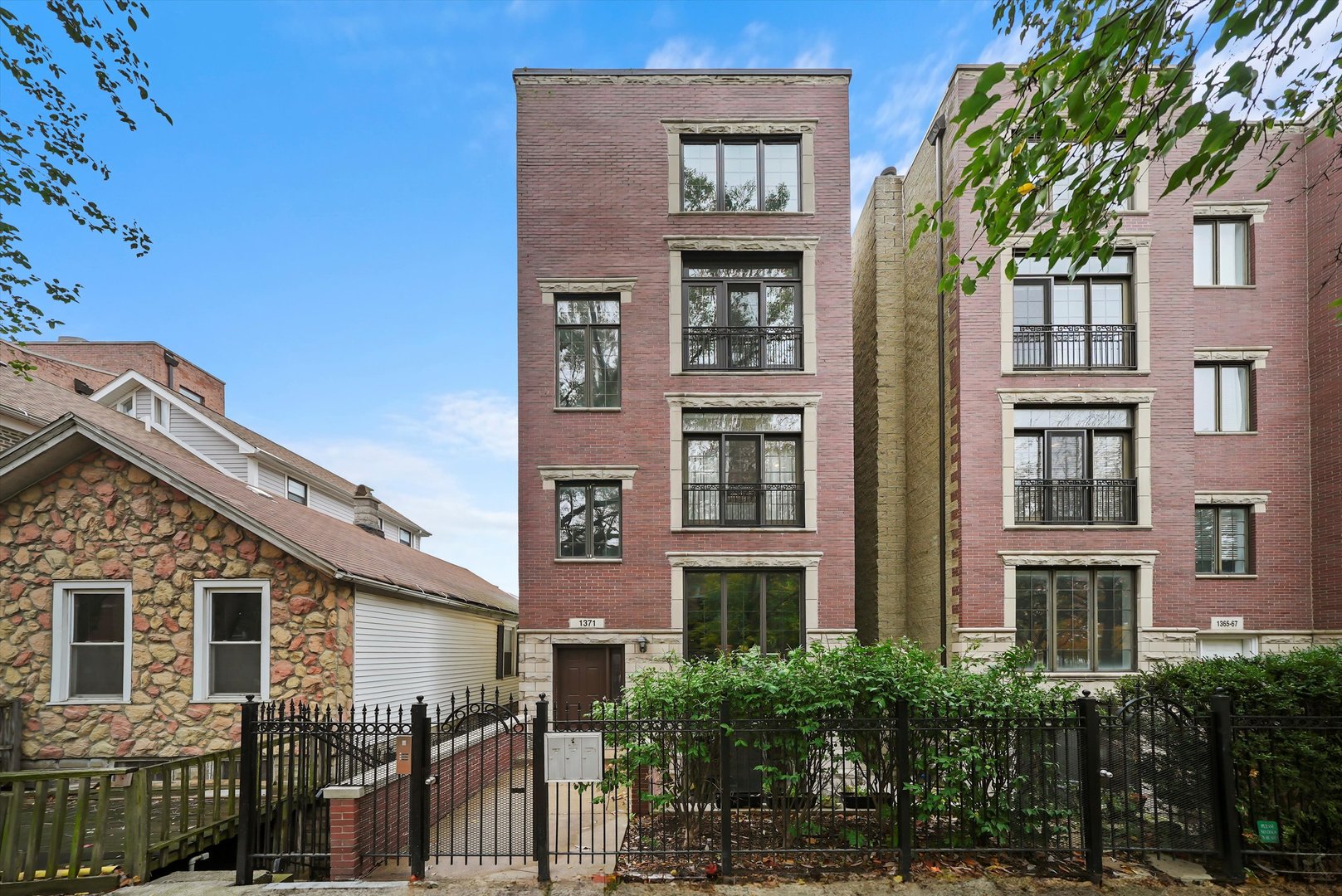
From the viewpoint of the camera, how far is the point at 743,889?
7254 mm

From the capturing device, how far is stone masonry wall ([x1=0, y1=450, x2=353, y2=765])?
11.7 m

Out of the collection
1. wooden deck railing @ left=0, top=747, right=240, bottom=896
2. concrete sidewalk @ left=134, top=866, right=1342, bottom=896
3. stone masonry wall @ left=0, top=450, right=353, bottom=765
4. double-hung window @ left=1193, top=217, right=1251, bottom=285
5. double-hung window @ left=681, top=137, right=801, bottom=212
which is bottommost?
concrete sidewalk @ left=134, top=866, right=1342, bottom=896

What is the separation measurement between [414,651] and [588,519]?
4.61 metres

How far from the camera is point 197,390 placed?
34.7 m

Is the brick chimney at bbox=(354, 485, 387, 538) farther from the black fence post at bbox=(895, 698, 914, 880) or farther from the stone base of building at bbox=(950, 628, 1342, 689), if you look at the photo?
the black fence post at bbox=(895, 698, 914, 880)

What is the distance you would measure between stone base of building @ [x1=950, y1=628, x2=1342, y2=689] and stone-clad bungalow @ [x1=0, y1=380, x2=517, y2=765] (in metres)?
12.5

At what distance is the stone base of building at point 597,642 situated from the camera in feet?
49.5

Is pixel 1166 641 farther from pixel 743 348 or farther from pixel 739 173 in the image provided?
pixel 739 173

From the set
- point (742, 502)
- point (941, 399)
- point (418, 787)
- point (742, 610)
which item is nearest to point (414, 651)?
point (742, 610)

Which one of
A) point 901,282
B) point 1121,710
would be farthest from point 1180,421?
point 1121,710

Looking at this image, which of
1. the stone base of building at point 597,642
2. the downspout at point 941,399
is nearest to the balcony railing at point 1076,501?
the downspout at point 941,399

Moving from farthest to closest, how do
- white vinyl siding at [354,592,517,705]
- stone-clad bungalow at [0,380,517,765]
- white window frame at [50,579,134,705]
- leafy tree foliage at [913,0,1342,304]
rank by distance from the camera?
1. white vinyl siding at [354,592,517,705]
2. white window frame at [50,579,134,705]
3. stone-clad bungalow at [0,380,517,765]
4. leafy tree foliage at [913,0,1342,304]

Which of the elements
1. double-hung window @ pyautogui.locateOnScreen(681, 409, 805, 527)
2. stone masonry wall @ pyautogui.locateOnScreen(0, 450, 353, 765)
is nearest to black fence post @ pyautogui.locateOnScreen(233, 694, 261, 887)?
stone masonry wall @ pyautogui.locateOnScreen(0, 450, 353, 765)

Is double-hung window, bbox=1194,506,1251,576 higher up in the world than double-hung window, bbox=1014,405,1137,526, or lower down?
Result: lower down
